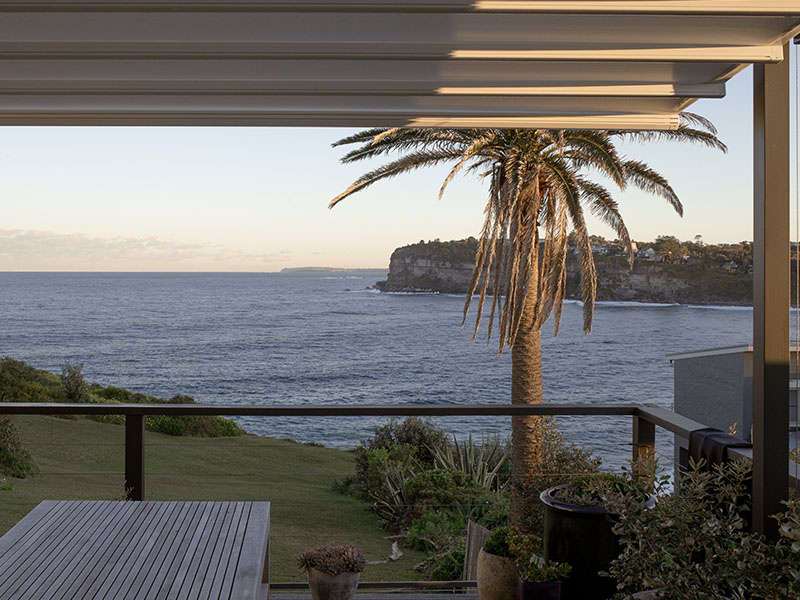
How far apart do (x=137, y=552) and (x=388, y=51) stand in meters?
1.82

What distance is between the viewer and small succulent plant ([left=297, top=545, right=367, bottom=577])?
283 cm

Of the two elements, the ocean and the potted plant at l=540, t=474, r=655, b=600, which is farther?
the ocean

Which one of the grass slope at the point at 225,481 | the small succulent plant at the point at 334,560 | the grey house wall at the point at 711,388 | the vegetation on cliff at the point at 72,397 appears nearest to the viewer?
the small succulent plant at the point at 334,560

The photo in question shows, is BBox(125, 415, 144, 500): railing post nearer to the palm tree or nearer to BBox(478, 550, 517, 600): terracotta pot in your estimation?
BBox(478, 550, 517, 600): terracotta pot

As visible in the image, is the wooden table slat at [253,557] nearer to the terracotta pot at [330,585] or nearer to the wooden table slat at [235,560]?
the wooden table slat at [235,560]

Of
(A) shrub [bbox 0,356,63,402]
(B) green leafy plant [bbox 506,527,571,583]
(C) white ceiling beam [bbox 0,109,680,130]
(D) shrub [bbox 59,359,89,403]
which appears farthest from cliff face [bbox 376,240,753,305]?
(B) green leafy plant [bbox 506,527,571,583]

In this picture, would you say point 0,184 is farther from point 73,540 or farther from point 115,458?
point 73,540

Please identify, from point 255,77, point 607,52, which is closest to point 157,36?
point 255,77

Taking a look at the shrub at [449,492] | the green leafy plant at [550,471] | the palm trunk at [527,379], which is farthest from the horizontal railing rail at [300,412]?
the palm trunk at [527,379]

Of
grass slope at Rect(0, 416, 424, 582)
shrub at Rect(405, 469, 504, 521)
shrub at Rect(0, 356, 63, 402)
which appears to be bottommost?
grass slope at Rect(0, 416, 424, 582)

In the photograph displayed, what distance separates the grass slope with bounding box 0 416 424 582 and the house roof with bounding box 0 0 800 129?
548cm

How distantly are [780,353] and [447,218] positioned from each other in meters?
42.0

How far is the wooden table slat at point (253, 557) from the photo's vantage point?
1929mm

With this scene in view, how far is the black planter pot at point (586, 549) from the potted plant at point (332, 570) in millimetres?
834
